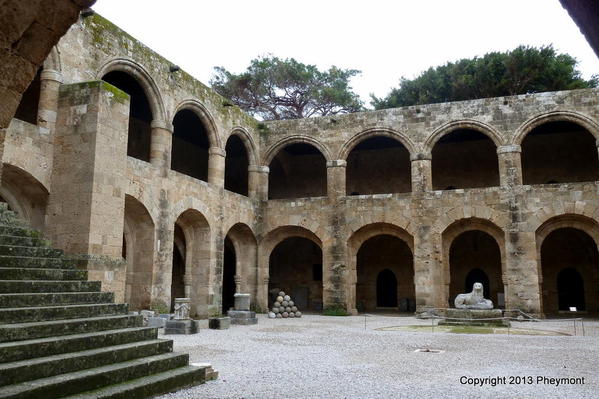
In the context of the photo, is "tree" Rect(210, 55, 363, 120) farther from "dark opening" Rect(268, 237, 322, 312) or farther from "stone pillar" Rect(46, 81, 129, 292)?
"stone pillar" Rect(46, 81, 129, 292)

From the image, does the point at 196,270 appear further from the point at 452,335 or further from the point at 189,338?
the point at 452,335

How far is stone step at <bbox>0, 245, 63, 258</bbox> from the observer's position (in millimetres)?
6246

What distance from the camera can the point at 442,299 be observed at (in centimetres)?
1770

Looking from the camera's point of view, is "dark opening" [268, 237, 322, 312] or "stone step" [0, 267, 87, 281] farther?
"dark opening" [268, 237, 322, 312]

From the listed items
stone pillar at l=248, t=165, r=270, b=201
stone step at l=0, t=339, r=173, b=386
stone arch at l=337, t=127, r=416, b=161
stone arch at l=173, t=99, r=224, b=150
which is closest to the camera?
stone step at l=0, t=339, r=173, b=386

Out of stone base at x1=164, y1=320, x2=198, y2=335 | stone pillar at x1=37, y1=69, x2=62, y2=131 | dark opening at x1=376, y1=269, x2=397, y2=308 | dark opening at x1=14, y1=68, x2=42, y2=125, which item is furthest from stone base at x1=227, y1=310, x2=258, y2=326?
dark opening at x1=376, y1=269, x2=397, y2=308

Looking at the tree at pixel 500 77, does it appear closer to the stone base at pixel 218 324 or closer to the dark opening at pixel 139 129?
the dark opening at pixel 139 129

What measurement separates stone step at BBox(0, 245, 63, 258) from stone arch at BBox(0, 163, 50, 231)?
12.5 ft

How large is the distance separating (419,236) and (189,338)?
9830 millimetres

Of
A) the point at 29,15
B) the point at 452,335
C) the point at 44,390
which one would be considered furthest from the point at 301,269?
the point at 29,15

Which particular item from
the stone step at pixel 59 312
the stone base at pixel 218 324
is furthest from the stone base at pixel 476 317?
the stone step at pixel 59 312

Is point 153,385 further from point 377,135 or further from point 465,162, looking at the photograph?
point 465,162

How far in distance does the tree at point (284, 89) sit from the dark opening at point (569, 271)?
15022 millimetres

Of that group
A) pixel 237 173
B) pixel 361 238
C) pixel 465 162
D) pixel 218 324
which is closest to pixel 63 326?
pixel 218 324
